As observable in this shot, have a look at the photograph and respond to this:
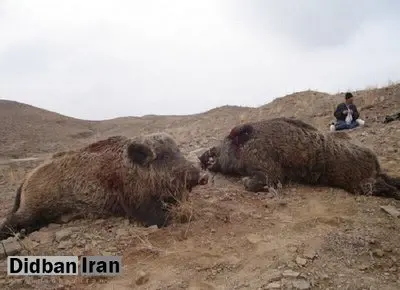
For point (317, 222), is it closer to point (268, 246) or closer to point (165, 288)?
point (268, 246)

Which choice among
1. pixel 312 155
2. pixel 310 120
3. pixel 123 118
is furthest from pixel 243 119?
pixel 123 118

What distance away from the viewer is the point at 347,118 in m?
11.2

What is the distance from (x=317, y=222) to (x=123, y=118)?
2276cm

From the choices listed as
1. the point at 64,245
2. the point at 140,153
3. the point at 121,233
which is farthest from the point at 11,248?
the point at 140,153

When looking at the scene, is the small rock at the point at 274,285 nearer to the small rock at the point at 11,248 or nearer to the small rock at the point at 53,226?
the small rock at the point at 11,248

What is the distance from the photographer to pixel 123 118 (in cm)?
2731

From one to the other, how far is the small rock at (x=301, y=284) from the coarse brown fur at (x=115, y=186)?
7.23 ft

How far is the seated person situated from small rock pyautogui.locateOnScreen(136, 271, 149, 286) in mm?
7763

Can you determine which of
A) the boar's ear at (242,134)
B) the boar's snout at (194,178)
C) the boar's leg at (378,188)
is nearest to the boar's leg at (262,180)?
the boar's ear at (242,134)

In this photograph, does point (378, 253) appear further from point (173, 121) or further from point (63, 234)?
point (173, 121)

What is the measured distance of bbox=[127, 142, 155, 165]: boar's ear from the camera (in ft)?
20.5

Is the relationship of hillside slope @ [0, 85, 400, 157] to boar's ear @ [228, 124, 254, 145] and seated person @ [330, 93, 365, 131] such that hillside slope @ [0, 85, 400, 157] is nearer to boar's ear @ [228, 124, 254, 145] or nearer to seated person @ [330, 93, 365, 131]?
seated person @ [330, 93, 365, 131]

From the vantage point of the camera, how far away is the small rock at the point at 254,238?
16.6 ft

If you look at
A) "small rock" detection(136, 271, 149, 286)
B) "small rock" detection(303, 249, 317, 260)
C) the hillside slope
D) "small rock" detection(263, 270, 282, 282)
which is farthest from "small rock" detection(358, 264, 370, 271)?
the hillside slope
